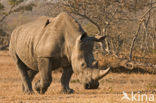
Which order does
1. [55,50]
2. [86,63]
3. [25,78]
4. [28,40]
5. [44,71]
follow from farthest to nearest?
[25,78] → [28,40] → [44,71] → [55,50] → [86,63]

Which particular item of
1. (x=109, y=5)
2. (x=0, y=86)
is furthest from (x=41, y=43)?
(x=109, y=5)

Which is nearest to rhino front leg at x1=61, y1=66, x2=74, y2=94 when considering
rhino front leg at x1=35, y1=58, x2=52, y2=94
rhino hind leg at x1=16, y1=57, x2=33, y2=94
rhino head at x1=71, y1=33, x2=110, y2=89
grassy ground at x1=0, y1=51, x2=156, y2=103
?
grassy ground at x1=0, y1=51, x2=156, y2=103

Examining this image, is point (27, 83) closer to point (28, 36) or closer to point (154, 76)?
point (28, 36)

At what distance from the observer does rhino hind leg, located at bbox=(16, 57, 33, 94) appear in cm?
964

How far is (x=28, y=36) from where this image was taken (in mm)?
9180

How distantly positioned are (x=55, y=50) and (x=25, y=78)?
6.93ft

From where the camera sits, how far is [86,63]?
7328 millimetres

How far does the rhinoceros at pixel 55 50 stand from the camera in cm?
738

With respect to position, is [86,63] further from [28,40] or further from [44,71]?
[28,40]

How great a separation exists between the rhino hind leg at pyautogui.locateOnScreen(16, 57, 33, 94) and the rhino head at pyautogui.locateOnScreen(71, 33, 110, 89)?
2477 millimetres

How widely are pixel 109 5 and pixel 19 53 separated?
7.46 m

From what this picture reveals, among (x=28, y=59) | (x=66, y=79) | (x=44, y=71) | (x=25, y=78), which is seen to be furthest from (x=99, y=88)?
(x=25, y=78)

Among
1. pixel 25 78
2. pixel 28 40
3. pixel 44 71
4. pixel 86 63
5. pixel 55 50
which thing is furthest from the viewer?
pixel 25 78

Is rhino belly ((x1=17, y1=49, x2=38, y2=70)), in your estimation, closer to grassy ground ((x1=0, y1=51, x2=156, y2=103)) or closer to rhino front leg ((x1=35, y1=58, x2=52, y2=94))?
rhino front leg ((x1=35, y1=58, x2=52, y2=94))
